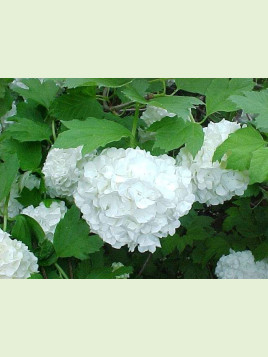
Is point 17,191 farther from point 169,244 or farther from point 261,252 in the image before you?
point 261,252

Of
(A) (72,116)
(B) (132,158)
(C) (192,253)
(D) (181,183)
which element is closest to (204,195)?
(D) (181,183)

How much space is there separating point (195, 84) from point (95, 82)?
422 mm

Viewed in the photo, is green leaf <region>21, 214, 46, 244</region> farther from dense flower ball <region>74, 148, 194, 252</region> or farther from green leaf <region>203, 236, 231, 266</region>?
green leaf <region>203, 236, 231, 266</region>

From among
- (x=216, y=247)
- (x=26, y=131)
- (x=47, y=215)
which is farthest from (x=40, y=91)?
(x=216, y=247)

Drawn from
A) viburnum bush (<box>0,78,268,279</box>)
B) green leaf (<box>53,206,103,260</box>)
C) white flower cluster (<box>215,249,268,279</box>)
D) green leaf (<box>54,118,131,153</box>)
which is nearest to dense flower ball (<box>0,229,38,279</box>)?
viburnum bush (<box>0,78,268,279</box>)

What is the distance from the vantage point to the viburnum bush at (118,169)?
5.00 feet

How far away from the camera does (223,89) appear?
5.92 ft

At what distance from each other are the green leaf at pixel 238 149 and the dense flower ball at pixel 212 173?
4 centimetres

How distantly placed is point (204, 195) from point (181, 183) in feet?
0.72

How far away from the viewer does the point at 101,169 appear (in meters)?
1.57

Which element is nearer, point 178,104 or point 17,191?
point 178,104

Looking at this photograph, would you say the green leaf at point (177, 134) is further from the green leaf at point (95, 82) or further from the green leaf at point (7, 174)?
the green leaf at point (7, 174)

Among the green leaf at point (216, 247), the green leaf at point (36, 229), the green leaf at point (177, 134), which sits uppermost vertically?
the green leaf at point (177, 134)

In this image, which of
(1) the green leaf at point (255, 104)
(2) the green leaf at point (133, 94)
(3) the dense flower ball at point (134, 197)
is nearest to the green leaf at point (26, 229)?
(3) the dense flower ball at point (134, 197)
